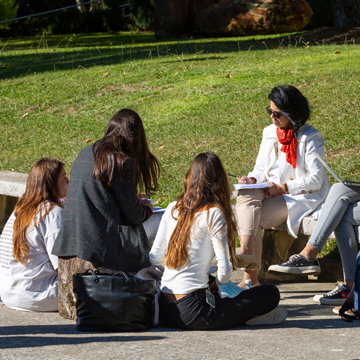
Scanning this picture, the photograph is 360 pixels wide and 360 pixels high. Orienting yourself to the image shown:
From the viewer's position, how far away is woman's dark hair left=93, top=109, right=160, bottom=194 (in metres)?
3.58

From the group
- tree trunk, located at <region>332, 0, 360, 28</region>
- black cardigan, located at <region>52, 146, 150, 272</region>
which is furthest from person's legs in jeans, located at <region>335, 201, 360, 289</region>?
tree trunk, located at <region>332, 0, 360, 28</region>

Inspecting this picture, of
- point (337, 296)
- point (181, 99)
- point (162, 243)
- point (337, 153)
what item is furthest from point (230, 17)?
point (162, 243)

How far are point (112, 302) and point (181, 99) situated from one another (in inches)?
263

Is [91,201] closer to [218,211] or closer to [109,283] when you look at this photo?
[109,283]

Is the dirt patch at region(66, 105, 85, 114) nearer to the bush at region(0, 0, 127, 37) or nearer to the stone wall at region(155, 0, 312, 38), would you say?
the stone wall at region(155, 0, 312, 38)

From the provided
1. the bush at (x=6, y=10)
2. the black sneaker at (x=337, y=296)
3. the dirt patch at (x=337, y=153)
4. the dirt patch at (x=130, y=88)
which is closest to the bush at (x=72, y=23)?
the bush at (x=6, y=10)

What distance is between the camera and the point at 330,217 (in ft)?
13.9

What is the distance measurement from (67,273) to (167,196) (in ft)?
9.36

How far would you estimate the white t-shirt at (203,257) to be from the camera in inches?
136

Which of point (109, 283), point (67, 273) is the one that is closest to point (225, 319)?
point (109, 283)

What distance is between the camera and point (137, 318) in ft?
11.4

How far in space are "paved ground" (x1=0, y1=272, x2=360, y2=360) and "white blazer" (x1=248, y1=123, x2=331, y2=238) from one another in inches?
37.7

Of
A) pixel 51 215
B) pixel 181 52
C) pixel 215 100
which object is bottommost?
pixel 51 215

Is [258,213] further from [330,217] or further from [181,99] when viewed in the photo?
[181,99]
